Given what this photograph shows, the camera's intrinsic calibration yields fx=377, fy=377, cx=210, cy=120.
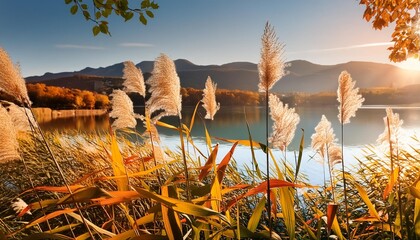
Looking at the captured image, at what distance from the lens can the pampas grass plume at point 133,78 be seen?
247cm

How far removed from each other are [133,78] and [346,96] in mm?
1412

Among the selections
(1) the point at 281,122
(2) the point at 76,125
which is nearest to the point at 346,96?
(1) the point at 281,122

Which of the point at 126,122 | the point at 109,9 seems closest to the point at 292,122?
the point at 126,122

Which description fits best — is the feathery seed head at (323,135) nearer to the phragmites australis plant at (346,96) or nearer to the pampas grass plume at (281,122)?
the phragmites australis plant at (346,96)

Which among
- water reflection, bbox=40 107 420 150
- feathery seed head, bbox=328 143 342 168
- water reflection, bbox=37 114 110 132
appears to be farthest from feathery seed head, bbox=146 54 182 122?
water reflection, bbox=40 107 420 150

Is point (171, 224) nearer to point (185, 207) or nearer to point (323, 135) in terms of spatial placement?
point (185, 207)

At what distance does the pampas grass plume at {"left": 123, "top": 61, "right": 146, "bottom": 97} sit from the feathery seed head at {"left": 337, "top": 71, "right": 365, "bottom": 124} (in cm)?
131

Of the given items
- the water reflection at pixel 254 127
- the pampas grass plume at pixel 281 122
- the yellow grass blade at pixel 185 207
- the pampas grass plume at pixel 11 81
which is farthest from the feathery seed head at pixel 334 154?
the water reflection at pixel 254 127

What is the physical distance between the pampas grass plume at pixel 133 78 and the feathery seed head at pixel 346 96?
131 centimetres

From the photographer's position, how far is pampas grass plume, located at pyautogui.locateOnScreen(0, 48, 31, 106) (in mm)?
1875

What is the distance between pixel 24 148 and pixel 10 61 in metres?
4.93

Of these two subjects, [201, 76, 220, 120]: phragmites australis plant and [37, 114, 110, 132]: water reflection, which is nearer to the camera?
[201, 76, 220, 120]: phragmites australis plant

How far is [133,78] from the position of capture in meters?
2.47

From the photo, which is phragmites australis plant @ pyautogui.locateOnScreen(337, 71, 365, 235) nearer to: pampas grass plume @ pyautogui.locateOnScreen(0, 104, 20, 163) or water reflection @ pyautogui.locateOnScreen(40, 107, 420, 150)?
pampas grass plume @ pyautogui.locateOnScreen(0, 104, 20, 163)
